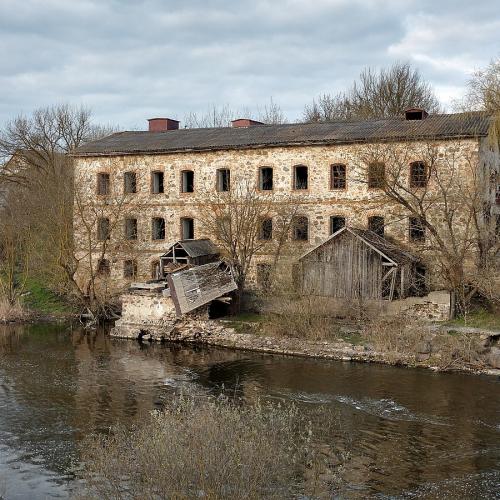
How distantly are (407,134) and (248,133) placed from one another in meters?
8.28

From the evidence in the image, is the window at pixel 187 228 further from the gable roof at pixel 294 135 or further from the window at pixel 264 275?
the window at pixel 264 275

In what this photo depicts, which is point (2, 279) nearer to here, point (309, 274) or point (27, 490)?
point (309, 274)

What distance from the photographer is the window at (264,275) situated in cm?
2794

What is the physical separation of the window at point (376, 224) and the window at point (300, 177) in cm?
351

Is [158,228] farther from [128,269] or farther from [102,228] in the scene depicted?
[102,228]

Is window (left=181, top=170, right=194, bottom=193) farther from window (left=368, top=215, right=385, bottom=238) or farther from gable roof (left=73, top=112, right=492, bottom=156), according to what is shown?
window (left=368, top=215, right=385, bottom=238)

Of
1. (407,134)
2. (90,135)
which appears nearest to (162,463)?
(407,134)

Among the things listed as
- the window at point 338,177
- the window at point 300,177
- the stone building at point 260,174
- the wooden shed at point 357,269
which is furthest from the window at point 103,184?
the wooden shed at point 357,269

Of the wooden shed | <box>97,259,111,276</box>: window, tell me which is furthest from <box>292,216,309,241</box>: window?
<box>97,259,111,276</box>: window

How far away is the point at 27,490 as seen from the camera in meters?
12.2

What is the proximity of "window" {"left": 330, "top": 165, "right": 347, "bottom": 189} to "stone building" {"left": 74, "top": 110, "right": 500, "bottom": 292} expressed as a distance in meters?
0.04

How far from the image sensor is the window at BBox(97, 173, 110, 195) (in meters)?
33.5

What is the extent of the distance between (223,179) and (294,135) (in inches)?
154

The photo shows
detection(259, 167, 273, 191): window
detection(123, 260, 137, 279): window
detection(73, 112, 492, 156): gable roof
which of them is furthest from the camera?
detection(123, 260, 137, 279): window
